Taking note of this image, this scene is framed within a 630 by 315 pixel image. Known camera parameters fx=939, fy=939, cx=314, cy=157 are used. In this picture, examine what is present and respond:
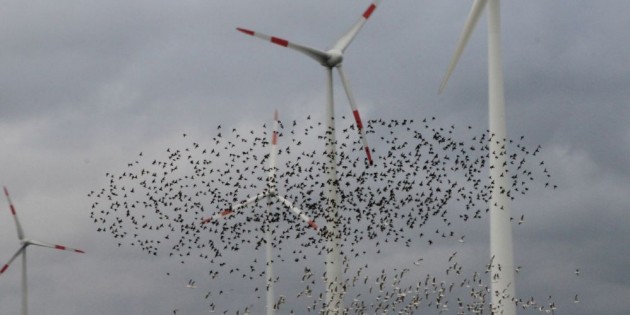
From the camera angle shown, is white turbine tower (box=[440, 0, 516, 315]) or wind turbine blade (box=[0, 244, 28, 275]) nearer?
white turbine tower (box=[440, 0, 516, 315])

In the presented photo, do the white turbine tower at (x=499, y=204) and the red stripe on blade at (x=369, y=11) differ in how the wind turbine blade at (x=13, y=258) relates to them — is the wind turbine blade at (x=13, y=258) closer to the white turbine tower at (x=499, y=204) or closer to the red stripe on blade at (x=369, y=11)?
the red stripe on blade at (x=369, y=11)

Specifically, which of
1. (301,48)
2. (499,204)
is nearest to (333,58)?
(301,48)

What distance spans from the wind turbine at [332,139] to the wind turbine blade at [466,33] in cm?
816

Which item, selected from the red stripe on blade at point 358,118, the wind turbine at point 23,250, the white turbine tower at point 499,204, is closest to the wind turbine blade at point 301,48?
the red stripe on blade at point 358,118

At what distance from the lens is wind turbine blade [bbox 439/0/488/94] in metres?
77.8

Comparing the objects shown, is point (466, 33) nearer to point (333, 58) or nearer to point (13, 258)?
point (333, 58)

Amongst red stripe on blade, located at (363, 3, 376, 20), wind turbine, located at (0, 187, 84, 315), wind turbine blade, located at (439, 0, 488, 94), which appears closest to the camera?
wind turbine blade, located at (439, 0, 488, 94)

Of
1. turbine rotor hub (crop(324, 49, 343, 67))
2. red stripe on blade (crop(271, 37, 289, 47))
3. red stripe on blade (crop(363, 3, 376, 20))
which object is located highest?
red stripe on blade (crop(363, 3, 376, 20))

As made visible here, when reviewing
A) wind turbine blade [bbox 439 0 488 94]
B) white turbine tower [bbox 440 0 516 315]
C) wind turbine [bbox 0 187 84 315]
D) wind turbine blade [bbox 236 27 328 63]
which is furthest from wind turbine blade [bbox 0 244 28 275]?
white turbine tower [bbox 440 0 516 315]

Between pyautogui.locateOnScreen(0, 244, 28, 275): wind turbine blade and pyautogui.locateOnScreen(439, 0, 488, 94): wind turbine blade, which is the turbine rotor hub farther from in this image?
pyautogui.locateOnScreen(0, 244, 28, 275): wind turbine blade

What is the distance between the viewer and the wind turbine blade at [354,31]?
80688mm

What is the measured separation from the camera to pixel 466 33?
79812 mm

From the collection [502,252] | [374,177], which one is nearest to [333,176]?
[374,177]

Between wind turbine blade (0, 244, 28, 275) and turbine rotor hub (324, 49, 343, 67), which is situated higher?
turbine rotor hub (324, 49, 343, 67)
